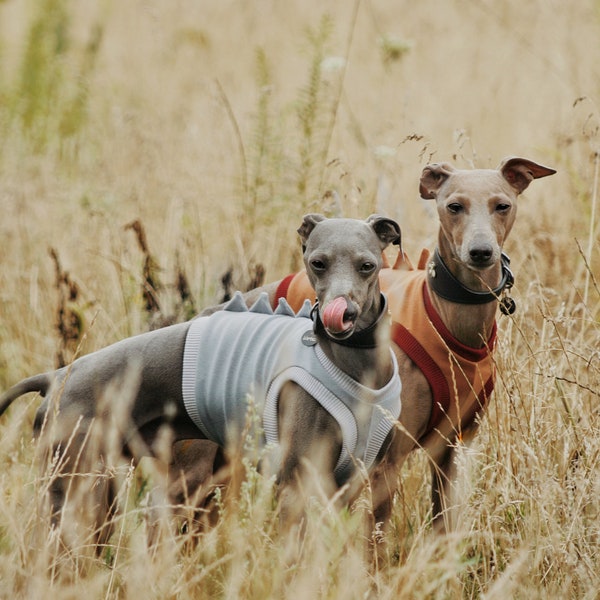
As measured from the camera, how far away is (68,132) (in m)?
7.26

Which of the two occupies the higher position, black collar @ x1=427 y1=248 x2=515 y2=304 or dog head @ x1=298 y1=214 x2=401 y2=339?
dog head @ x1=298 y1=214 x2=401 y2=339

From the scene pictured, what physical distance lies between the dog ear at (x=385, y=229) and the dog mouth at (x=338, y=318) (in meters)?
0.40

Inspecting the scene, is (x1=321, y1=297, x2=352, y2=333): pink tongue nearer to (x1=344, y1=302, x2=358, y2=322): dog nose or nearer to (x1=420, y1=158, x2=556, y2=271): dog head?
(x1=344, y1=302, x2=358, y2=322): dog nose

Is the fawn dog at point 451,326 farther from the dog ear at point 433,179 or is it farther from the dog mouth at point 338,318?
the dog mouth at point 338,318

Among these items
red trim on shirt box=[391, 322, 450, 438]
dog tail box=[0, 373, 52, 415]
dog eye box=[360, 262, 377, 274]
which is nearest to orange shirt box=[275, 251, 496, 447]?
red trim on shirt box=[391, 322, 450, 438]

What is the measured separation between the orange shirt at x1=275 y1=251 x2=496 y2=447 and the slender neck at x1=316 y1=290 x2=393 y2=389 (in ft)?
0.69

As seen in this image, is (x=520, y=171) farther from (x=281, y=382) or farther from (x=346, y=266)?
(x=281, y=382)

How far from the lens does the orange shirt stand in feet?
10.5

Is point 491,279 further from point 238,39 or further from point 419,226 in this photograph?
point 238,39

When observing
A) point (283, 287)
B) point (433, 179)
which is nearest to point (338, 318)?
point (433, 179)

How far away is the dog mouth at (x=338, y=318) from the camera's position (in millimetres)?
2719

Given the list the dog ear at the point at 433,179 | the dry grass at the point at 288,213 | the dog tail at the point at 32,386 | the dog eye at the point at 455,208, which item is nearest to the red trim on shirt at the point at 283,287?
the dry grass at the point at 288,213

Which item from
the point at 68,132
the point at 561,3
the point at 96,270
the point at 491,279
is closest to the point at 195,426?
the point at 491,279

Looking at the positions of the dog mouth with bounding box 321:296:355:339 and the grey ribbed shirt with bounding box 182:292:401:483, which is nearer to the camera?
the dog mouth with bounding box 321:296:355:339
